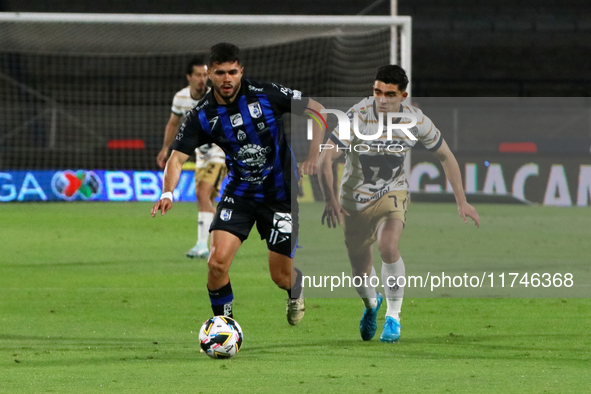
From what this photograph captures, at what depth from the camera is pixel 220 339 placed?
5129mm

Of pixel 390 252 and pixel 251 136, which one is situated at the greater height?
pixel 251 136

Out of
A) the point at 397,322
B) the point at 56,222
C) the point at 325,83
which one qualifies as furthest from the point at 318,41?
the point at 397,322

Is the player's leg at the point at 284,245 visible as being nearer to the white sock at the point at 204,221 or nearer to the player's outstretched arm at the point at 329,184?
the player's outstretched arm at the point at 329,184

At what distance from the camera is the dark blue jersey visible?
18.5 feet

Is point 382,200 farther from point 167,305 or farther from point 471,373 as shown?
point 167,305

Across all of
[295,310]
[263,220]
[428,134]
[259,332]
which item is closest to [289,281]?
[295,310]

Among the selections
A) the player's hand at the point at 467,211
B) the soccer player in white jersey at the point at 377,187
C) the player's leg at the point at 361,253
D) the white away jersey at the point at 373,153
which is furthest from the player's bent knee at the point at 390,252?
the player's hand at the point at 467,211

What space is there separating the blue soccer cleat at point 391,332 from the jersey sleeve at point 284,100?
1.38m

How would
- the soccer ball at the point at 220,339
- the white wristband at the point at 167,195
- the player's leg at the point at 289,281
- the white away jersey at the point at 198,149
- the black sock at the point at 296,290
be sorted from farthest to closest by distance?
the white away jersey at the point at 198,149
the black sock at the point at 296,290
the player's leg at the point at 289,281
the white wristband at the point at 167,195
the soccer ball at the point at 220,339

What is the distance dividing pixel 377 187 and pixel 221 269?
45.0 inches

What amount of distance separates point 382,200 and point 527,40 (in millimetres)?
18944

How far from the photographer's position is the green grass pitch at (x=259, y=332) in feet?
15.0

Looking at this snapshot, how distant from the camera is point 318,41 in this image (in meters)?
19.5

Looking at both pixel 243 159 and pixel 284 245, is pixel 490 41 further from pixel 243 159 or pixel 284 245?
pixel 243 159
